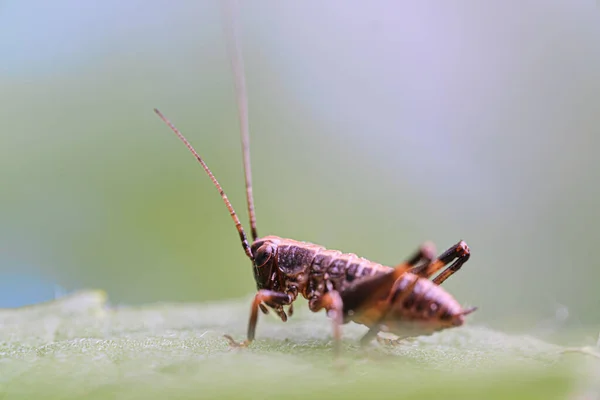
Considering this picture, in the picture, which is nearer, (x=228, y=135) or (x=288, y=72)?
(x=228, y=135)

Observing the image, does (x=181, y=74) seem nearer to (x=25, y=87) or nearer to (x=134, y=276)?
(x=25, y=87)

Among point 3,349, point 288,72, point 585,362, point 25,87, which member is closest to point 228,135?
point 288,72

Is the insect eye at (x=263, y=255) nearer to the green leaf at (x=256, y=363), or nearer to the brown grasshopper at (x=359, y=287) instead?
the brown grasshopper at (x=359, y=287)

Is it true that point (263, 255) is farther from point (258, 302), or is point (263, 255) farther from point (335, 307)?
point (335, 307)

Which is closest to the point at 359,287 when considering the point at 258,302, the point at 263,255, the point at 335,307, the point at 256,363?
the point at 335,307

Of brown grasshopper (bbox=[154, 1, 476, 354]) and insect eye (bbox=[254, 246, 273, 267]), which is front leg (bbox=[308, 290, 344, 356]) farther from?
insect eye (bbox=[254, 246, 273, 267])

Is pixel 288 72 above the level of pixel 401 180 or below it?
above

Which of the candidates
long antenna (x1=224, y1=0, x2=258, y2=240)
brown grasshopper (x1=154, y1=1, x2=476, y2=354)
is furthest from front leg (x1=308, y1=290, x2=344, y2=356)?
long antenna (x1=224, y1=0, x2=258, y2=240)
